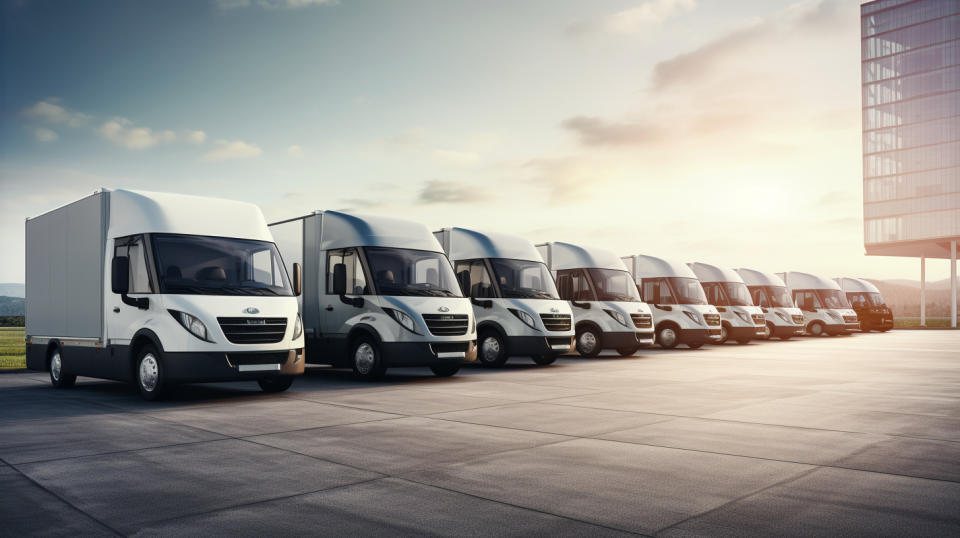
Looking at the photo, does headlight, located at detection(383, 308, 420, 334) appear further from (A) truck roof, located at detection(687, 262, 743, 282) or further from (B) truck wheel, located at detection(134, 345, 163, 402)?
(A) truck roof, located at detection(687, 262, 743, 282)

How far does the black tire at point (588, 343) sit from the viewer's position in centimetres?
2066

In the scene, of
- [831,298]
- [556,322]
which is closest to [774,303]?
[831,298]

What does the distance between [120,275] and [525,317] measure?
8879mm

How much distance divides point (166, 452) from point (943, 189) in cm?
8983

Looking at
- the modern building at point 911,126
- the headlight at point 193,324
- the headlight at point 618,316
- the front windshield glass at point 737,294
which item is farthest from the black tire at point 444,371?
the modern building at point 911,126

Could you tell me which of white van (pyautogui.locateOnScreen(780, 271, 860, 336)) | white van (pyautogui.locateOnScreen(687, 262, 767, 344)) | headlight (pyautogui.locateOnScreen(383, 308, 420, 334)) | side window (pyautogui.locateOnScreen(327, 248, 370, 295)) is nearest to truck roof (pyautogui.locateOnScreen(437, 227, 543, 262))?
side window (pyautogui.locateOnScreen(327, 248, 370, 295))

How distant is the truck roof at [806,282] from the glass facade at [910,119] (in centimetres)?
5069

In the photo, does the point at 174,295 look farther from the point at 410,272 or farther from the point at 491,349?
the point at 491,349

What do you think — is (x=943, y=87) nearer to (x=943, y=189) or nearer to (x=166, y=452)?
(x=943, y=189)

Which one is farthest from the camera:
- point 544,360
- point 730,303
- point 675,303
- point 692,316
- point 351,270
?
point 730,303

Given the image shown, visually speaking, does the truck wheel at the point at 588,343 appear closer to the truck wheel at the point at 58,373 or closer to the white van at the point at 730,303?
the white van at the point at 730,303

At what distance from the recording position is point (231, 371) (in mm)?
10641

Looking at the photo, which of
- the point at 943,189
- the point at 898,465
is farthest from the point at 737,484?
the point at 943,189

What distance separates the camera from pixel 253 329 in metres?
10.9
